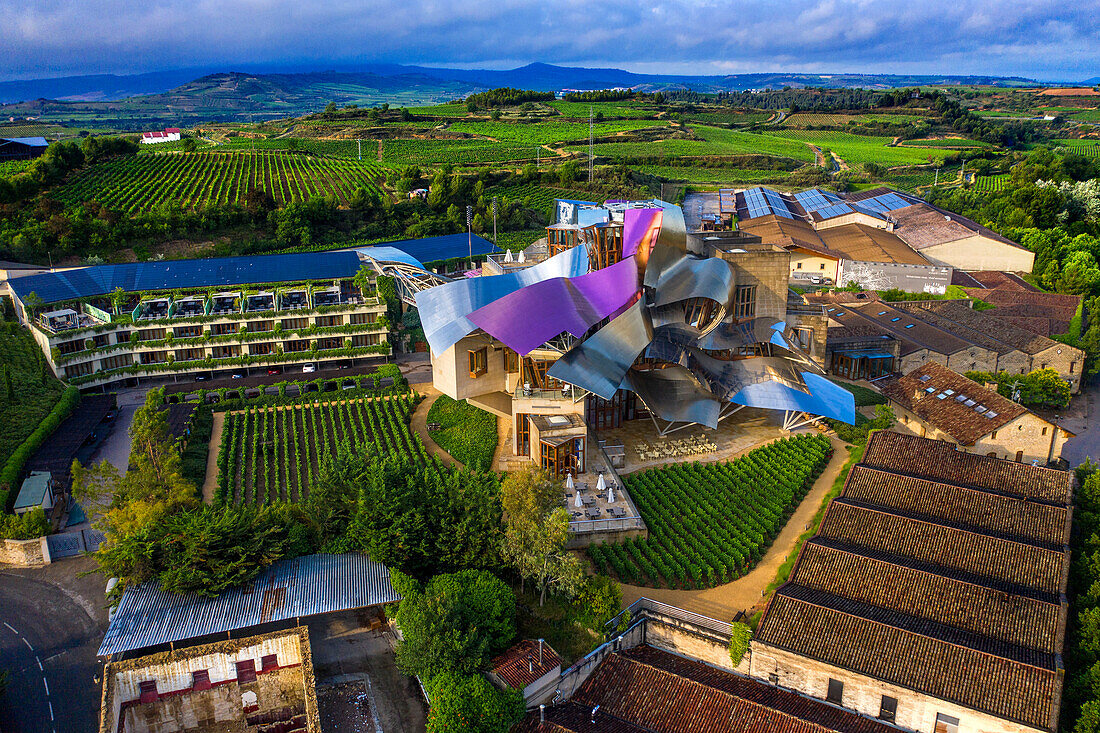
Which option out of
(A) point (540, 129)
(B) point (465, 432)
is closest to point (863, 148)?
(A) point (540, 129)

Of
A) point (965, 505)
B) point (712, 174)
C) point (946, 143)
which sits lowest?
point (965, 505)

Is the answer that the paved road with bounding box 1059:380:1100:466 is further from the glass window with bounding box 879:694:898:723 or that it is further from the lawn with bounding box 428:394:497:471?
the lawn with bounding box 428:394:497:471

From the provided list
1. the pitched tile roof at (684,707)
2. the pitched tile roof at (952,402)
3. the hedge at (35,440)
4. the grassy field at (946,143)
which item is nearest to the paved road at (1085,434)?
the pitched tile roof at (952,402)

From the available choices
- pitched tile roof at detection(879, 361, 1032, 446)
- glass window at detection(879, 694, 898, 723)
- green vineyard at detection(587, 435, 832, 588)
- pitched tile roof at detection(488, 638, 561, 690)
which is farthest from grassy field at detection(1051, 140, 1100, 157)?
pitched tile roof at detection(488, 638, 561, 690)

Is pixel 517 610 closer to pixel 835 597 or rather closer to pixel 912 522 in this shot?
pixel 835 597

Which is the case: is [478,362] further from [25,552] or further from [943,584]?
[943,584]

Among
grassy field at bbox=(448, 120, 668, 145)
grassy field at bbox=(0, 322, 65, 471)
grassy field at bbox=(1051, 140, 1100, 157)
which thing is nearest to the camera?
grassy field at bbox=(0, 322, 65, 471)
